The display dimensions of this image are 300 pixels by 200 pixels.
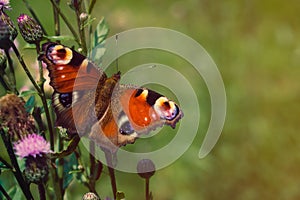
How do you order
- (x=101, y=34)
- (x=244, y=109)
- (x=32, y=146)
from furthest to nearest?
(x=244, y=109) → (x=101, y=34) → (x=32, y=146)

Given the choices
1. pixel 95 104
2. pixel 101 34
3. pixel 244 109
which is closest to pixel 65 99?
pixel 95 104

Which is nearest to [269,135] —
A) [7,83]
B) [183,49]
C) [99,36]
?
[183,49]

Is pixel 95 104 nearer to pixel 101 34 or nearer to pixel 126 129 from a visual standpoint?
pixel 126 129

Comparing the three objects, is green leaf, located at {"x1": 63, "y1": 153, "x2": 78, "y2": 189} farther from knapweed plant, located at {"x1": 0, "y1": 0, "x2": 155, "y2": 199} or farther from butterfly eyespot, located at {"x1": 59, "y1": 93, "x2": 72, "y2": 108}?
butterfly eyespot, located at {"x1": 59, "y1": 93, "x2": 72, "y2": 108}

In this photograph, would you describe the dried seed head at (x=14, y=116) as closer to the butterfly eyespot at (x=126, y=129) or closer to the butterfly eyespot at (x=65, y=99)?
the butterfly eyespot at (x=65, y=99)

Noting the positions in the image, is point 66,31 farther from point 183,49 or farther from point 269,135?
point 269,135
